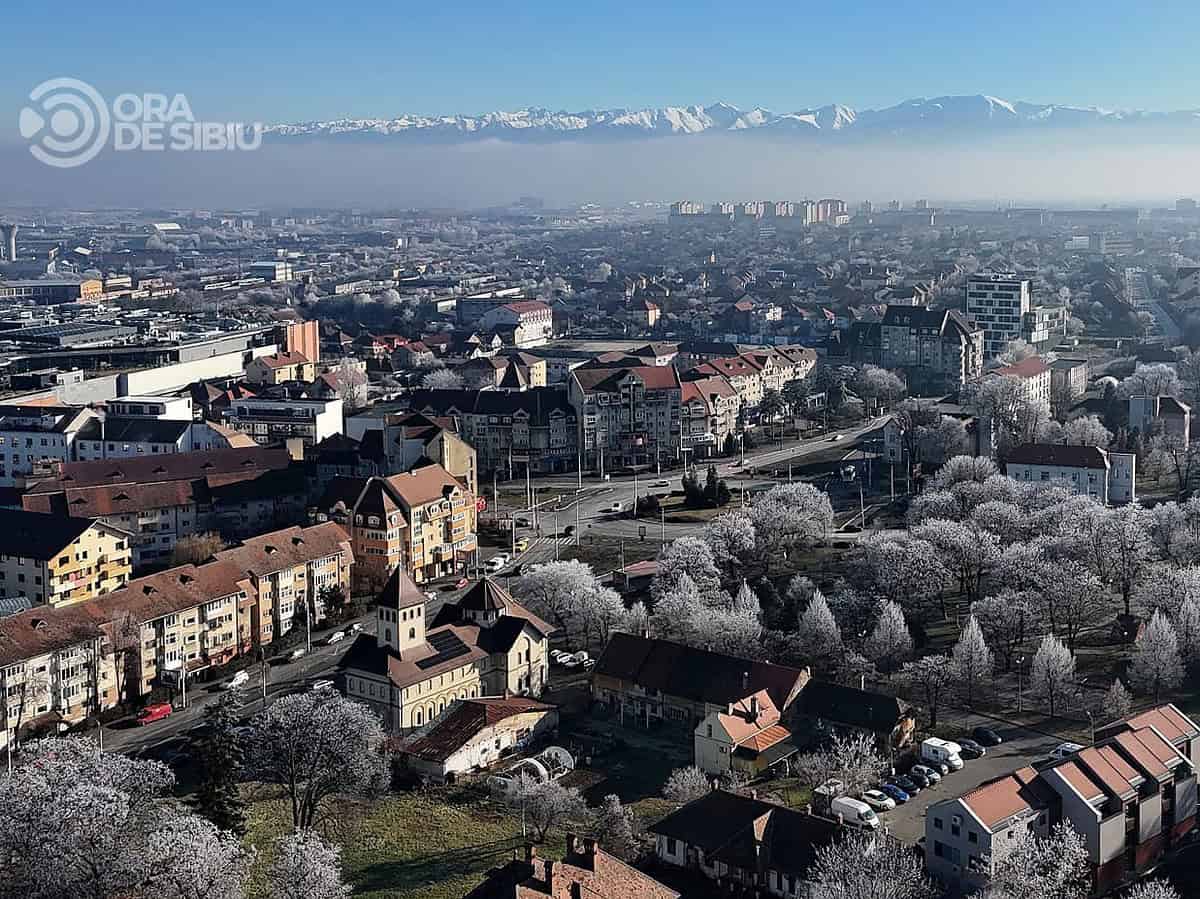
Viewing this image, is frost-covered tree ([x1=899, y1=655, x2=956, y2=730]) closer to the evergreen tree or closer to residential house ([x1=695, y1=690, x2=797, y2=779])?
Result: residential house ([x1=695, y1=690, x2=797, y2=779])

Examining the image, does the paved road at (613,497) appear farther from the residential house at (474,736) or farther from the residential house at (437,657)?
the residential house at (474,736)

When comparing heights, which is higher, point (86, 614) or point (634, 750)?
point (86, 614)

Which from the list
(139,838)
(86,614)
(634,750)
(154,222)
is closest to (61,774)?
(139,838)

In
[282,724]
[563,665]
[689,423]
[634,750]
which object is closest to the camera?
[282,724]

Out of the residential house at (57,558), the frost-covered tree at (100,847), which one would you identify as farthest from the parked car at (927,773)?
the residential house at (57,558)

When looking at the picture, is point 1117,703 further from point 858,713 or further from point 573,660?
point 573,660

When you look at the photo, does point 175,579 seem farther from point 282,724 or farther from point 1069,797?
point 1069,797
